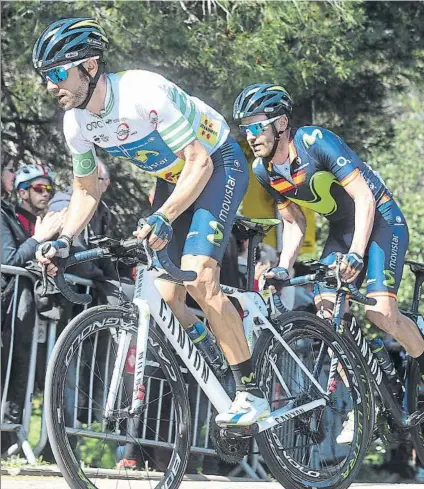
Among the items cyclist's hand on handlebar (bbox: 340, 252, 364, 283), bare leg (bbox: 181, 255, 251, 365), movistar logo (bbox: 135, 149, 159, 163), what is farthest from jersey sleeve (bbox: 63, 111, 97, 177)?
cyclist's hand on handlebar (bbox: 340, 252, 364, 283)

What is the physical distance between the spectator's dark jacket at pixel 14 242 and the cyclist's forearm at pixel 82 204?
1664 millimetres

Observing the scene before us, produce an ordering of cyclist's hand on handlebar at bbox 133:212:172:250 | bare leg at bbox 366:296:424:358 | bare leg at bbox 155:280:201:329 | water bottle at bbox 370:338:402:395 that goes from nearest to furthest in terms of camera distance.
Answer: cyclist's hand on handlebar at bbox 133:212:172:250 → bare leg at bbox 155:280:201:329 → bare leg at bbox 366:296:424:358 → water bottle at bbox 370:338:402:395

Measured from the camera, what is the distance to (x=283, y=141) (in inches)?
253

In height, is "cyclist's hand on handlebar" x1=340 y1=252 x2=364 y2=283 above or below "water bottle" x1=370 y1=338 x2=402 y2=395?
above

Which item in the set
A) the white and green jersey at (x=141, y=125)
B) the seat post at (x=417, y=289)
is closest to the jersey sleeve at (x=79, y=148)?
the white and green jersey at (x=141, y=125)

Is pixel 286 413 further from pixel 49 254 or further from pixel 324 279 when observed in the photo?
pixel 49 254

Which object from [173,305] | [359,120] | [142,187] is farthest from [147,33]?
[173,305]

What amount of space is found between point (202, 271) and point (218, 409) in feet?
2.41

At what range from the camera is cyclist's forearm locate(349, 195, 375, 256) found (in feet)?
20.4

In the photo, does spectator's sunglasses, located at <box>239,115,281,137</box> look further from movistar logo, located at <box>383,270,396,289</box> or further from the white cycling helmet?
the white cycling helmet

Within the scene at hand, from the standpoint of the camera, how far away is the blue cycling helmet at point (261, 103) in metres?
6.26

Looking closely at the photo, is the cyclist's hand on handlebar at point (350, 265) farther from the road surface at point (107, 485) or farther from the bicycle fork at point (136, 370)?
the bicycle fork at point (136, 370)

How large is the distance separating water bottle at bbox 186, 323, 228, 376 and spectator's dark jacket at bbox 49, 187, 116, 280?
6.59ft

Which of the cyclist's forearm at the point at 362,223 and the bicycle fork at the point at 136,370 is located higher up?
the cyclist's forearm at the point at 362,223
